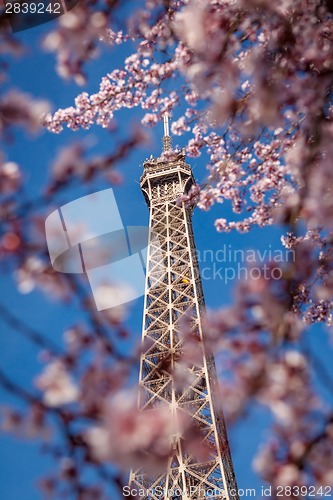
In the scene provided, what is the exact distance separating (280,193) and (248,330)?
12.3 feet

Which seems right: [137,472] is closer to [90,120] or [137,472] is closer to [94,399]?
[90,120]

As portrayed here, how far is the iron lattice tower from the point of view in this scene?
12.8 meters

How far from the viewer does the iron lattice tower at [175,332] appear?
12789mm

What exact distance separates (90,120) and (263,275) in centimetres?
449

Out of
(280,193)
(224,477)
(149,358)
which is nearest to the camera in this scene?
(280,193)

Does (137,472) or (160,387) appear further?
(160,387)

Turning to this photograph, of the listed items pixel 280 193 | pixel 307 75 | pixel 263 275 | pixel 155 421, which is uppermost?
pixel 280 193

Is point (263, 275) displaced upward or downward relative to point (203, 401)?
downward

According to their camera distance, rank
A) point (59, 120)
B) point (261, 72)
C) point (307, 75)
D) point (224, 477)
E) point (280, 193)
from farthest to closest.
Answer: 1. point (224, 477)
2. point (59, 120)
3. point (280, 193)
4. point (307, 75)
5. point (261, 72)

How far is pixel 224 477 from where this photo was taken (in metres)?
12.4

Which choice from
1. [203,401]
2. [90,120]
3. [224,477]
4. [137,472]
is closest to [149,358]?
[203,401]

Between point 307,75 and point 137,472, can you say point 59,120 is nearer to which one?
point 307,75

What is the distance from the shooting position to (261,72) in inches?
113

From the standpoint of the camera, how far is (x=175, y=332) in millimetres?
16594
